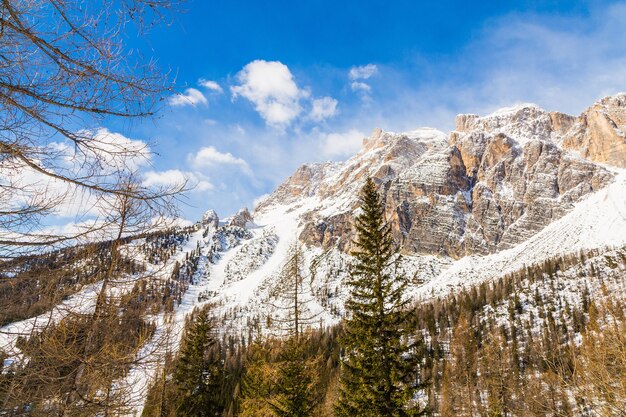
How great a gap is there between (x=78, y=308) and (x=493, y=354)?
31.2 m

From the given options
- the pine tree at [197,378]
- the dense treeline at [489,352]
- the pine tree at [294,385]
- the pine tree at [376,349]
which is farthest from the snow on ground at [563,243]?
the pine tree at [376,349]

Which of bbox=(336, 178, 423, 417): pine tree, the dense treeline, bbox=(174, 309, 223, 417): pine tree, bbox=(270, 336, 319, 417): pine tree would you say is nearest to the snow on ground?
the dense treeline

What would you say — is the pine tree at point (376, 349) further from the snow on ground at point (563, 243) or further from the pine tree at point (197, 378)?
the snow on ground at point (563, 243)

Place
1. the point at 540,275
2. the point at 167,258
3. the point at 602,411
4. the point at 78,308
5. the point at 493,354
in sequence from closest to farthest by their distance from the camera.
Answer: the point at 78,308, the point at 167,258, the point at 602,411, the point at 493,354, the point at 540,275

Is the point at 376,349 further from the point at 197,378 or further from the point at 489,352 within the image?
the point at 489,352

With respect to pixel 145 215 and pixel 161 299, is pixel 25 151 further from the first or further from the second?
pixel 161 299

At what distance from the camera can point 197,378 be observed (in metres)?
20.9

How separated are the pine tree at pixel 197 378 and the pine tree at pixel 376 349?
10733 mm

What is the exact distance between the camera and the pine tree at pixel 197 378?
20.0 meters

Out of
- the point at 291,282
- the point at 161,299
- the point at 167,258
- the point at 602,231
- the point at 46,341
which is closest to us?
the point at 46,341

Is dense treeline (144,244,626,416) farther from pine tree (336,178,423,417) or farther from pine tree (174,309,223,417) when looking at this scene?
pine tree (336,178,423,417)

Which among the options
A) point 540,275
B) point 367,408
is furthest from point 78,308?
point 540,275

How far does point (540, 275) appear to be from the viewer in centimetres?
12925

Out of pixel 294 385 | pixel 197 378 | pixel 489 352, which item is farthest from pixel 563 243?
pixel 294 385
